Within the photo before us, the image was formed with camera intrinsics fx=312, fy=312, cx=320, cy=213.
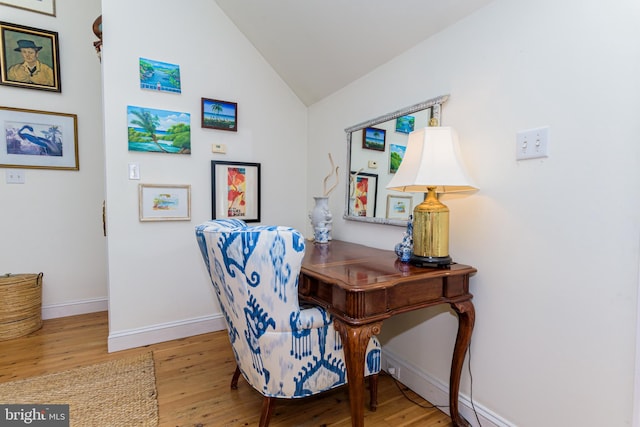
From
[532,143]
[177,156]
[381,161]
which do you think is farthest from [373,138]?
[177,156]

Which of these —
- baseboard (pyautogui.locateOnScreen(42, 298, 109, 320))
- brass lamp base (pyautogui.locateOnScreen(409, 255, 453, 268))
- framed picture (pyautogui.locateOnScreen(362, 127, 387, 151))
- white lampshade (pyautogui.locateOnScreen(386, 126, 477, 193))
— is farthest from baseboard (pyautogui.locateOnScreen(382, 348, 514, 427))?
baseboard (pyautogui.locateOnScreen(42, 298, 109, 320))

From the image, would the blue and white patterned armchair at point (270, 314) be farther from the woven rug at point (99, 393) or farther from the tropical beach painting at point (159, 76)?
the tropical beach painting at point (159, 76)

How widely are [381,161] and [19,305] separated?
2969 mm

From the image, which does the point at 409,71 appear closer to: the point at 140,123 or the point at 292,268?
the point at 292,268

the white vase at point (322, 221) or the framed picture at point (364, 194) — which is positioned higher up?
the framed picture at point (364, 194)

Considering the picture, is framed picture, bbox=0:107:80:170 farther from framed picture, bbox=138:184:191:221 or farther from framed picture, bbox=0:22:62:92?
framed picture, bbox=138:184:191:221

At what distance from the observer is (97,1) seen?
112 inches

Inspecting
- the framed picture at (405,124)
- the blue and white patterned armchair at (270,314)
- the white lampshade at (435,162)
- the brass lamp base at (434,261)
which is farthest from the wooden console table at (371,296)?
the framed picture at (405,124)

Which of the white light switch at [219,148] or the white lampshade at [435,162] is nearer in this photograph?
the white lampshade at [435,162]

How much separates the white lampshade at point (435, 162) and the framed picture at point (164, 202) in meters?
1.71

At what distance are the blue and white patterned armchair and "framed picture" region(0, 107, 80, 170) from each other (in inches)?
91.5

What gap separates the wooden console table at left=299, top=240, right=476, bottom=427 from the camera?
3.76ft

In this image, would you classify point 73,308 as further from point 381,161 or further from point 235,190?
point 381,161

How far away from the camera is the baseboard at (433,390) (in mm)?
1439
